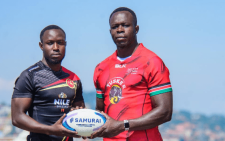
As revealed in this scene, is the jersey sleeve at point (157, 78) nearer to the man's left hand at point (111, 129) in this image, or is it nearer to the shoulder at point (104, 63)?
the man's left hand at point (111, 129)

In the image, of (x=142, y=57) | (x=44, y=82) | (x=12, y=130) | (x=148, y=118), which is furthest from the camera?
(x=12, y=130)

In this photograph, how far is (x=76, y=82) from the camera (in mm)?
7863

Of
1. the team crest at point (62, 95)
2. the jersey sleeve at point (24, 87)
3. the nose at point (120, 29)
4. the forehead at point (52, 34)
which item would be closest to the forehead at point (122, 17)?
the nose at point (120, 29)

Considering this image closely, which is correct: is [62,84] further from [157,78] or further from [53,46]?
[157,78]

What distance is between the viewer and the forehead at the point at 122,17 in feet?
22.5

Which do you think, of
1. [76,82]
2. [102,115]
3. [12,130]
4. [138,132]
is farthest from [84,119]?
[12,130]

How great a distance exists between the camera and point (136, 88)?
21.9ft

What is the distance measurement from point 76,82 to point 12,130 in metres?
167

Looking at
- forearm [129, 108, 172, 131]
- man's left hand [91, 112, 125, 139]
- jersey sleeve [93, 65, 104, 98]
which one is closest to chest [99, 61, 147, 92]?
jersey sleeve [93, 65, 104, 98]

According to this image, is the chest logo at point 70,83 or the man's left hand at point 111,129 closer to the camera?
the man's left hand at point 111,129

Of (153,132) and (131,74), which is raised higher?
(131,74)

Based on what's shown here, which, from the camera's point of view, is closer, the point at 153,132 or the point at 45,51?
the point at 153,132

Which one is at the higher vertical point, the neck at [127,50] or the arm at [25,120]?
the neck at [127,50]

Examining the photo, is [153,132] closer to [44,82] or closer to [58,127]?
[58,127]
